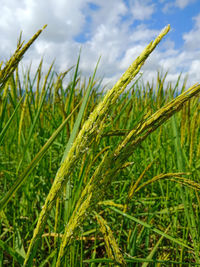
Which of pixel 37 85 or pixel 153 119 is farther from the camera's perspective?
pixel 37 85

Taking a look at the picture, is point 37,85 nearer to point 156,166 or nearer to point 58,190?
point 156,166

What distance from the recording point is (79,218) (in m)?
0.56

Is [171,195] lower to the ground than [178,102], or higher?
lower

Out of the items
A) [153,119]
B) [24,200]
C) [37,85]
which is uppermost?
[37,85]

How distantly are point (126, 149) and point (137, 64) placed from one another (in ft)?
0.62

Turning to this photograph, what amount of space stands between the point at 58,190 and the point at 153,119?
264mm

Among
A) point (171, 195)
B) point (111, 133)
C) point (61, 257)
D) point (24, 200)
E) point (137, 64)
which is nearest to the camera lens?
point (137, 64)

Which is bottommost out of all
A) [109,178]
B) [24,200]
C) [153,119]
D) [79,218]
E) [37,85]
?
[24,200]

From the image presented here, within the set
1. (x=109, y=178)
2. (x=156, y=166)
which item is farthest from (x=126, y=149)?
(x=156, y=166)

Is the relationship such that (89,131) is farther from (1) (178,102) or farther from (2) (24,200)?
(2) (24,200)

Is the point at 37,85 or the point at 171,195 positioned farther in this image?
the point at 37,85

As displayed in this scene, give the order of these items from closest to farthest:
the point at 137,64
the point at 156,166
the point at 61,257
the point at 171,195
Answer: the point at 137,64
the point at 61,257
the point at 171,195
the point at 156,166

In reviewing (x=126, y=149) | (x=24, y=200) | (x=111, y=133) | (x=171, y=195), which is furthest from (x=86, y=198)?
(x=171, y=195)

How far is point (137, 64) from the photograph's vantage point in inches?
18.9
